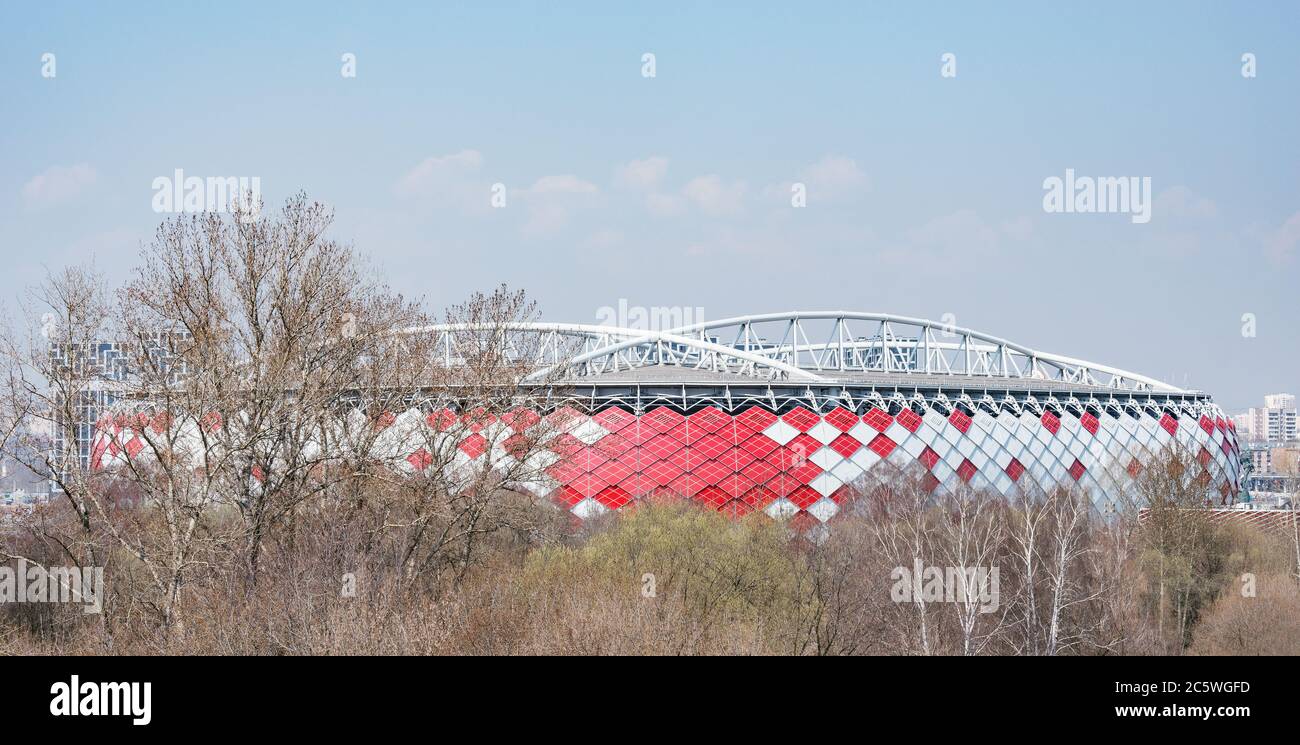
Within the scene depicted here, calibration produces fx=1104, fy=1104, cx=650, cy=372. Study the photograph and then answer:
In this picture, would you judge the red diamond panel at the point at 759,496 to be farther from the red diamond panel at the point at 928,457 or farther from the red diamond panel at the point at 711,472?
the red diamond panel at the point at 928,457

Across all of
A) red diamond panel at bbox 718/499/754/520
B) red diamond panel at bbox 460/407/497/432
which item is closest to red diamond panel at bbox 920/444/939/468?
red diamond panel at bbox 718/499/754/520

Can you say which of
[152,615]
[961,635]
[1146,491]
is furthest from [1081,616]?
[152,615]

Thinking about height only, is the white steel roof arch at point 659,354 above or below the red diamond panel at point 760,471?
above

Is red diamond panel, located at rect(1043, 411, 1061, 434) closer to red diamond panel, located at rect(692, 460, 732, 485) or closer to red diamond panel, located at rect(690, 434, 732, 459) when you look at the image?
red diamond panel, located at rect(690, 434, 732, 459)

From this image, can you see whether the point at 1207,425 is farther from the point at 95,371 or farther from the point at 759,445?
the point at 95,371

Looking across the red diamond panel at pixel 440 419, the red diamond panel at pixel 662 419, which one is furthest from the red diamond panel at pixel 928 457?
the red diamond panel at pixel 440 419

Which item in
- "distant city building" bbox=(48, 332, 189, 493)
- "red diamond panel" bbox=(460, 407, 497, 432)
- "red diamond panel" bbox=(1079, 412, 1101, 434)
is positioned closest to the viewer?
"distant city building" bbox=(48, 332, 189, 493)

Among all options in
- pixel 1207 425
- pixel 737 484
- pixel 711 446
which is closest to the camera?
pixel 737 484

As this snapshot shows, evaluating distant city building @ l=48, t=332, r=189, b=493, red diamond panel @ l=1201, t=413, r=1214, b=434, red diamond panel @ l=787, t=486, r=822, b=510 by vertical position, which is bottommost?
red diamond panel @ l=787, t=486, r=822, b=510

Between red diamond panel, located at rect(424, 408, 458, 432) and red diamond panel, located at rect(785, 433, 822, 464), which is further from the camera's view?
red diamond panel, located at rect(785, 433, 822, 464)

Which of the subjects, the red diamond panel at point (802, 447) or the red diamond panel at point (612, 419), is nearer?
the red diamond panel at point (612, 419)

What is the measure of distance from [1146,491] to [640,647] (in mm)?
33801

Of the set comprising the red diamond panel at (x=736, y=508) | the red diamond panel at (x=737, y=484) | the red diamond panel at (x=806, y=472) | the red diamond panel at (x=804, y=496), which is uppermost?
the red diamond panel at (x=806, y=472)

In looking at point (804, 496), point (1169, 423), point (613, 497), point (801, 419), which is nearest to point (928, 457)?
point (801, 419)
